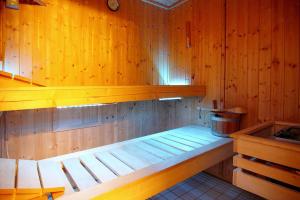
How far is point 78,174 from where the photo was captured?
147 centimetres

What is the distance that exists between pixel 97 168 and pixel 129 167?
28 centimetres

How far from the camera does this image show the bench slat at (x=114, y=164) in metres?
1.50

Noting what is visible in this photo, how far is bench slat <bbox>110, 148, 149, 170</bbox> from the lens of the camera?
1600 millimetres

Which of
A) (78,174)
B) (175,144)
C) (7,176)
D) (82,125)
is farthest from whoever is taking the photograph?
(82,125)

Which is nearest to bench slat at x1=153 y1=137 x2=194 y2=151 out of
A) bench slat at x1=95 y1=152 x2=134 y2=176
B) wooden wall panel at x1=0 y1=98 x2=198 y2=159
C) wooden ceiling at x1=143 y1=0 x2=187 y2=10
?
bench slat at x1=95 y1=152 x2=134 y2=176

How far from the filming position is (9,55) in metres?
1.99

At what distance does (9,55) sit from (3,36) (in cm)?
20

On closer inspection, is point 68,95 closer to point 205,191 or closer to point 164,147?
point 164,147

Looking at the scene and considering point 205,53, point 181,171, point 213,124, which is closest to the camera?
point 181,171

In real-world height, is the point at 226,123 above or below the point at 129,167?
above

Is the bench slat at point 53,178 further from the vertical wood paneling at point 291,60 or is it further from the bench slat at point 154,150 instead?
the vertical wood paneling at point 291,60

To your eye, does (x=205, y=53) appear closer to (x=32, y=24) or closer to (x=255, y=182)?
(x=255, y=182)

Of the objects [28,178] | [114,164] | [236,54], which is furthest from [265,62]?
[28,178]

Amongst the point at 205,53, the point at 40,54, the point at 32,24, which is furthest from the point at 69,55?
the point at 205,53
